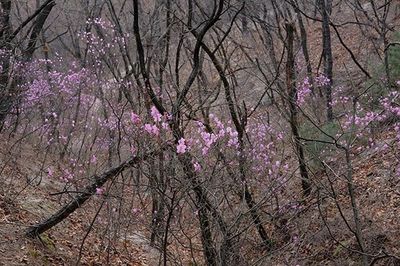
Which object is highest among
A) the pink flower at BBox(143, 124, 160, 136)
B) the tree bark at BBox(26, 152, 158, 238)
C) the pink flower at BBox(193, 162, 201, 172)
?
the tree bark at BBox(26, 152, 158, 238)

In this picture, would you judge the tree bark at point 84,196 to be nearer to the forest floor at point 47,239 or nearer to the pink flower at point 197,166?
the forest floor at point 47,239

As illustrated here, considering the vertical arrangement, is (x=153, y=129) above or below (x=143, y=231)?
below

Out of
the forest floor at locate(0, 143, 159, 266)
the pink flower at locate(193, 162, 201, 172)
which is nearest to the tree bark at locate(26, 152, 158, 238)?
the forest floor at locate(0, 143, 159, 266)

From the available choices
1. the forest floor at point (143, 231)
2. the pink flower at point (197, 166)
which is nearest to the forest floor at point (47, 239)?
the forest floor at point (143, 231)

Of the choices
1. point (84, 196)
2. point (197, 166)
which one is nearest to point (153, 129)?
point (197, 166)

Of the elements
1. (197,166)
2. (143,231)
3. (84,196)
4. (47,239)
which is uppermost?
(143,231)

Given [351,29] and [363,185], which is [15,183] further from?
[351,29]

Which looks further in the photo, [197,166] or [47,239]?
[47,239]

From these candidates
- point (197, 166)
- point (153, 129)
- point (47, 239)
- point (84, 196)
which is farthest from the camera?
point (47, 239)

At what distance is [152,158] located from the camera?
675 centimetres

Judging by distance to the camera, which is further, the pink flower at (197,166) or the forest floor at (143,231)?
the forest floor at (143,231)

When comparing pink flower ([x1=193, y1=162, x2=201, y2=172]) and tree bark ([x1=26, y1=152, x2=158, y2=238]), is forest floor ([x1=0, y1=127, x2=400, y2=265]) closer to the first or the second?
tree bark ([x1=26, y1=152, x2=158, y2=238])

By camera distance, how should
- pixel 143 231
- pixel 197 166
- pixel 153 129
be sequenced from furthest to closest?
pixel 143 231
pixel 197 166
pixel 153 129

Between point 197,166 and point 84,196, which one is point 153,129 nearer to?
point 197,166
